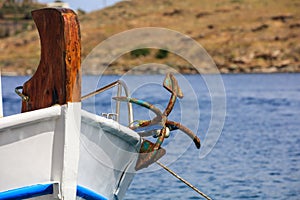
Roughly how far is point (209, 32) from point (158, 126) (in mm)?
115698

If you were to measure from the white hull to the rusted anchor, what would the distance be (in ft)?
1.61

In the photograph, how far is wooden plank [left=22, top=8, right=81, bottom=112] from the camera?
26.8ft

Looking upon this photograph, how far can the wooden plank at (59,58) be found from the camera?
26.8ft

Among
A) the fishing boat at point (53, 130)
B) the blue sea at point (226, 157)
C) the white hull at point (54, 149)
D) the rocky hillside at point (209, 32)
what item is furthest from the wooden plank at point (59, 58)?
the rocky hillside at point (209, 32)

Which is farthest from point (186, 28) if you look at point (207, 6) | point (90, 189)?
point (90, 189)

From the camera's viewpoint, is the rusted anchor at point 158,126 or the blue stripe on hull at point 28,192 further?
the rusted anchor at point 158,126

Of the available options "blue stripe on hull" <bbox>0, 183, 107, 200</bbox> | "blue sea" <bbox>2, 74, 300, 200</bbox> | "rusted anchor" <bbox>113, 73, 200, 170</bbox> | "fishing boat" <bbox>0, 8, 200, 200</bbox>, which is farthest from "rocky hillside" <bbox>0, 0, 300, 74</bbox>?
"blue stripe on hull" <bbox>0, 183, 107, 200</bbox>

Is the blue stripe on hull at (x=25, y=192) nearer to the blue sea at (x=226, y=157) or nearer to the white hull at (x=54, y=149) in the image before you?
the white hull at (x=54, y=149)

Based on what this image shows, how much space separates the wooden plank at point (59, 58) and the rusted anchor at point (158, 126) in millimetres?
1038

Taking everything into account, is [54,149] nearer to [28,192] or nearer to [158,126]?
[28,192]

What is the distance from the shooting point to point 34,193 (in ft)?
27.5

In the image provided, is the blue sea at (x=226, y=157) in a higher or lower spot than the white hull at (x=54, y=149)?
lower

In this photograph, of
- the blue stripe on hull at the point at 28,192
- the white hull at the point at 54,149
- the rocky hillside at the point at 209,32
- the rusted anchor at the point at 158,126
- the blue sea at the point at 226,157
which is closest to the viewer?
the white hull at the point at 54,149

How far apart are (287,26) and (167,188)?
10497 centimetres
